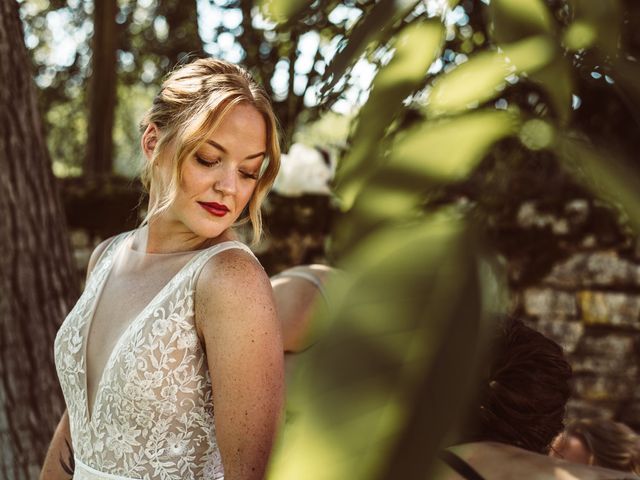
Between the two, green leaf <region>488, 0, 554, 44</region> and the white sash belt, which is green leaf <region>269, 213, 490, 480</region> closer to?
green leaf <region>488, 0, 554, 44</region>

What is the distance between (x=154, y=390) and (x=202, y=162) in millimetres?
503

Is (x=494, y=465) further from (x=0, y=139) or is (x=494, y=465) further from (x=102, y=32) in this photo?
(x=102, y=32)

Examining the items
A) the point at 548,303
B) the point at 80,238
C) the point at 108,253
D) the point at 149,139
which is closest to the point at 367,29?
the point at 149,139

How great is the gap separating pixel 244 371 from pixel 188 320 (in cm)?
25

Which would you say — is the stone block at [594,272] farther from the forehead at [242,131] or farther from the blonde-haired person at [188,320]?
the forehead at [242,131]

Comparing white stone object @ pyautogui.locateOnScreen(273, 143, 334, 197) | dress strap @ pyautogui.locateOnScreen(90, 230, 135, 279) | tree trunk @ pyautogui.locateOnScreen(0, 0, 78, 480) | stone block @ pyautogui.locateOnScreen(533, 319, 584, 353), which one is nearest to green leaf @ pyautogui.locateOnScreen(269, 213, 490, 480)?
dress strap @ pyautogui.locateOnScreen(90, 230, 135, 279)

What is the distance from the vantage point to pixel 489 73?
1.28 ft

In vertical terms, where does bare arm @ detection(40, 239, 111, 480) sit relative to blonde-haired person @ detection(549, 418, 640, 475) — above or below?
above

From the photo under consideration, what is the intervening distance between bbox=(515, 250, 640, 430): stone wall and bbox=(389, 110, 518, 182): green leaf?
15.7ft

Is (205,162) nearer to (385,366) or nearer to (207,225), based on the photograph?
(207,225)

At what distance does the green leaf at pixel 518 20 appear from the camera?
1.29ft

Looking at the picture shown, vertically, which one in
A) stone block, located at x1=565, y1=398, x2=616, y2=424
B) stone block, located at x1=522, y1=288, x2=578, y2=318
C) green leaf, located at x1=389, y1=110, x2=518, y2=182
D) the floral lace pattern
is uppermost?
green leaf, located at x1=389, y1=110, x2=518, y2=182

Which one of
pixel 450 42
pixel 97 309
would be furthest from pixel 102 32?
pixel 450 42

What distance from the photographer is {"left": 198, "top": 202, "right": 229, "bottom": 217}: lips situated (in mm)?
1630
